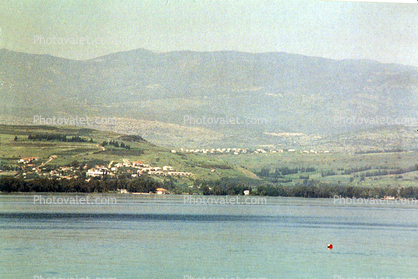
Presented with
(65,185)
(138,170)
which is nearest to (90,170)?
(138,170)

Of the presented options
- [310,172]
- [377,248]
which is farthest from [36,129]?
[377,248]

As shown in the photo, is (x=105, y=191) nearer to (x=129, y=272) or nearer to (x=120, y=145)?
(x=120, y=145)

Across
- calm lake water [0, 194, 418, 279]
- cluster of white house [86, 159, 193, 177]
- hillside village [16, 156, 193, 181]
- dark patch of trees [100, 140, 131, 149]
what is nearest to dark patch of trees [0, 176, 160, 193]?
hillside village [16, 156, 193, 181]

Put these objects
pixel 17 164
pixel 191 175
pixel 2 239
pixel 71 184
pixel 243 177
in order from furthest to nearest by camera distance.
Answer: pixel 243 177 → pixel 191 175 → pixel 17 164 → pixel 71 184 → pixel 2 239

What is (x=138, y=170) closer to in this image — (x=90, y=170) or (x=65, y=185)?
(x=90, y=170)

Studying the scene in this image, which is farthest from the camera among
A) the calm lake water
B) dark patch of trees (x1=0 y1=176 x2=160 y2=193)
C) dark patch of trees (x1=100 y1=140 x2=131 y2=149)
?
dark patch of trees (x1=100 y1=140 x2=131 y2=149)

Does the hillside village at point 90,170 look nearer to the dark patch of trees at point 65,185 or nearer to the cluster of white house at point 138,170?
the cluster of white house at point 138,170

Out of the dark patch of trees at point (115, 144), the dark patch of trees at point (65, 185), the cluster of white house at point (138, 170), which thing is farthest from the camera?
the dark patch of trees at point (115, 144)

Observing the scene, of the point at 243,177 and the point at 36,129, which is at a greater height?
the point at 36,129

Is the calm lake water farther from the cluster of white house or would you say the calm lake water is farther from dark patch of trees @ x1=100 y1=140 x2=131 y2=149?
dark patch of trees @ x1=100 y1=140 x2=131 y2=149

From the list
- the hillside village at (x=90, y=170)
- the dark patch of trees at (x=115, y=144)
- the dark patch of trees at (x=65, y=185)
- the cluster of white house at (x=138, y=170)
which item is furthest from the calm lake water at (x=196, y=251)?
the dark patch of trees at (x=115, y=144)

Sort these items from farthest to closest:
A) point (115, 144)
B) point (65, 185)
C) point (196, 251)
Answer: point (115, 144), point (65, 185), point (196, 251)
